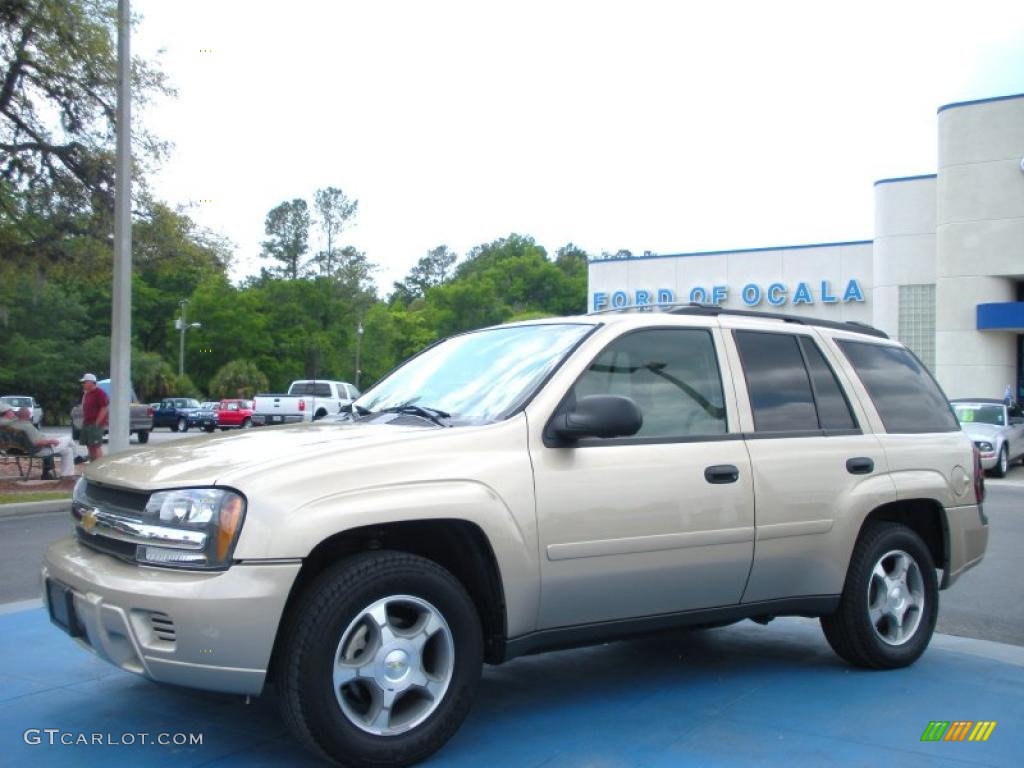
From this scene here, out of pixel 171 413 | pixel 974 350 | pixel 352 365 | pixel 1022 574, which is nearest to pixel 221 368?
pixel 352 365

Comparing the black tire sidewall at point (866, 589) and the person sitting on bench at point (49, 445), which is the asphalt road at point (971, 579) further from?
the person sitting on bench at point (49, 445)

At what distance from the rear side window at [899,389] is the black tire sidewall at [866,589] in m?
0.61

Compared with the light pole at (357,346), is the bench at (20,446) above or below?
below

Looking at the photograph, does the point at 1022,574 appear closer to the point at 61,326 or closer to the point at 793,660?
the point at 793,660

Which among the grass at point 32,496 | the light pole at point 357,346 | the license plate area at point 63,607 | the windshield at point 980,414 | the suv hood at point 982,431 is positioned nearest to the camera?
the license plate area at point 63,607

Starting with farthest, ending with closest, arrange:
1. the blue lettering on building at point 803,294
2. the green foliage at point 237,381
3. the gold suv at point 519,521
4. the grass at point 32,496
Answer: the green foliage at point 237,381 → the blue lettering on building at point 803,294 → the grass at point 32,496 → the gold suv at point 519,521

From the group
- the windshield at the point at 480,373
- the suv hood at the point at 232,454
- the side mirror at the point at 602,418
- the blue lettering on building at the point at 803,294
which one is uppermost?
the blue lettering on building at the point at 803,294

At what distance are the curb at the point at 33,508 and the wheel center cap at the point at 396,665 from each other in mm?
9519

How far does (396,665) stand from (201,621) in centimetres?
74

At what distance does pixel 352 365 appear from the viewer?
2660 inches

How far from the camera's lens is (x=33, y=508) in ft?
41.0

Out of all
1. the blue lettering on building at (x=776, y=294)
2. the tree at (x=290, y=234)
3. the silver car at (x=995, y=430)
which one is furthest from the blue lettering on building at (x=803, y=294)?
the tree at (x=290, y=234)

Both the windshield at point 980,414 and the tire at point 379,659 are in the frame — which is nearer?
the tire at point 379,659

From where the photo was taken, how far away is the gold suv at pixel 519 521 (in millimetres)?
3564
